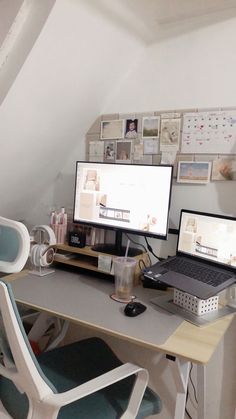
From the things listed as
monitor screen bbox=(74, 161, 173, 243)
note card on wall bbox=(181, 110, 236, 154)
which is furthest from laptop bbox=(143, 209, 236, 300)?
note card on wall bbox=(181, 110, 236, 154)

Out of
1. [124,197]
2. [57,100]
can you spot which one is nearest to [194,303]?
[124,197]

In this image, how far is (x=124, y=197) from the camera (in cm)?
163

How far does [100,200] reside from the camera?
171 centimetres

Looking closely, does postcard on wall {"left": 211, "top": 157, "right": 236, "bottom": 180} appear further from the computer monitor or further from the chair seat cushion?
the chair seat cushion

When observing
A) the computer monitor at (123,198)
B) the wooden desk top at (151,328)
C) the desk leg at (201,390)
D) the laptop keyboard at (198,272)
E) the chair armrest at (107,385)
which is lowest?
the desk leg at (201,390)

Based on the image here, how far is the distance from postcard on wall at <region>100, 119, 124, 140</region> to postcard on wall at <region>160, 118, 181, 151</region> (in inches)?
10.0

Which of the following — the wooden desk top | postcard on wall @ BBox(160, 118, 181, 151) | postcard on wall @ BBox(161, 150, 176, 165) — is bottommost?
the wooden desk top

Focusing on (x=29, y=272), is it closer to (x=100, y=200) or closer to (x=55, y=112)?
(x=100, y=200)

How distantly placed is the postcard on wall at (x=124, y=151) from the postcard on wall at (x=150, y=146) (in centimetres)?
9

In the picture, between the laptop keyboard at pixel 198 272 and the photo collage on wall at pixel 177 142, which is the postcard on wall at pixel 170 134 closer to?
the photo collage on wall at pixel 177 142

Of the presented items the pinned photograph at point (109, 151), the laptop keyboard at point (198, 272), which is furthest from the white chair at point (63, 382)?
the pinned photograph at point (109, 151)

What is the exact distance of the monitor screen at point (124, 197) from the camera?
1.54m

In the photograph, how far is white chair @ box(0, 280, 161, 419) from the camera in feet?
3.07

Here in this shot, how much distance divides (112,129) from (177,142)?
418 mm
